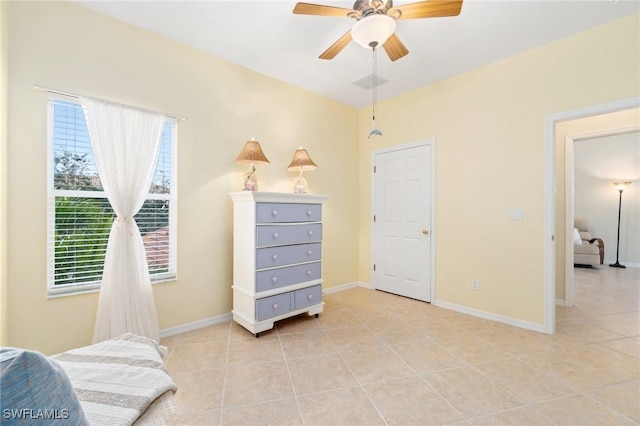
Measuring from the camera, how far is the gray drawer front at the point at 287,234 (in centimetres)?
257

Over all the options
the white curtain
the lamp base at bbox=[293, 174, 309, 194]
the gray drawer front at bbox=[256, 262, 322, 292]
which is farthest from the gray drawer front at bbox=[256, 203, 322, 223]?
the white curtain

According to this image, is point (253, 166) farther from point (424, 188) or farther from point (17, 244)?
point (424, 188)

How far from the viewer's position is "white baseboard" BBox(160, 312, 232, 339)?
8.23ft

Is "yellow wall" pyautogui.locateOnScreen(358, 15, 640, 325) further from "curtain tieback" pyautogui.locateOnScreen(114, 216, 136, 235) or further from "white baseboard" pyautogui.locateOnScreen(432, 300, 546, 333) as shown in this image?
"curtain tieback" pyautogui.locateOnScreen(114, 216, 136, 235)

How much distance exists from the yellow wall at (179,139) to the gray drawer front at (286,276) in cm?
57

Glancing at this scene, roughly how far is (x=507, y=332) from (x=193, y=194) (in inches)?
133

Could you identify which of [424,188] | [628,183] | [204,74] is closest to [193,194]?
[204,74]

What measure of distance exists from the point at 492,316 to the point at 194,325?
3.15 meters

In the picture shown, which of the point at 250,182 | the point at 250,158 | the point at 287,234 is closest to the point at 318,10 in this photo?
the point at 250,158

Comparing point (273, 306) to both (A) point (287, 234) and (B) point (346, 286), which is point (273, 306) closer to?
(A) point (287, 234)

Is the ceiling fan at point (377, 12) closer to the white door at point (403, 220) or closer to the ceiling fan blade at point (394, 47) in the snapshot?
the ceiling fan blade at point (394, 47)

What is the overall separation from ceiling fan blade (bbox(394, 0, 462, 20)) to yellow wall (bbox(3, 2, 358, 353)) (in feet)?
6.16

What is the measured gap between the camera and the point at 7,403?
46 cm

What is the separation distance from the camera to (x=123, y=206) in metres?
2.20
